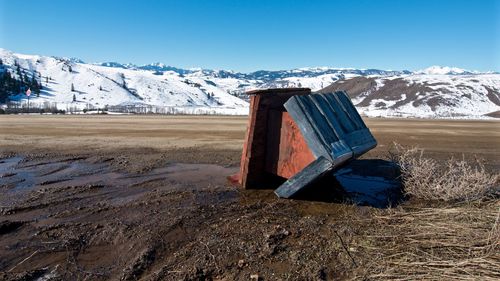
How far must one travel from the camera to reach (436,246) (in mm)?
4039

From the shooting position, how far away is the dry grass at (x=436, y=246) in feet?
11.1

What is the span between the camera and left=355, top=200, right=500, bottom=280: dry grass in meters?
3.39

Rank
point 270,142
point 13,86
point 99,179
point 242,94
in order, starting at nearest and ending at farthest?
point 270,142 → point 99,179 → point 242,94 → point 13,86

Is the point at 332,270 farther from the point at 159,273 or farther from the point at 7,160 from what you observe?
the point at 7,160

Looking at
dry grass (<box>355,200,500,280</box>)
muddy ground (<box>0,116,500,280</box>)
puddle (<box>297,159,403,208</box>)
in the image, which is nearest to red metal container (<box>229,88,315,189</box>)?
muddy ground (<box>0,116,500,280</box>)

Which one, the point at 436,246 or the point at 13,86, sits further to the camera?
the point at 13,86

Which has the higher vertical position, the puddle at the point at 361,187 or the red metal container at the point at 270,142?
the red metal container at the point at 270,142

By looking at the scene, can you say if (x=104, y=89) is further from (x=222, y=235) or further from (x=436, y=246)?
(x=436, y=246)

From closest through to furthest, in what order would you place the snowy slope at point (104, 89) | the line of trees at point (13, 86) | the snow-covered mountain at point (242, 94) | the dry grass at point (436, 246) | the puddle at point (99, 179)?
1. the dry grass at point (436, 246)
2. the puddle at point (99, 179)
3. the snow-covered mountain at point (242, 94)
4. the line of trees at point (13, 86)
5. the snowy slope at point (104, 89)

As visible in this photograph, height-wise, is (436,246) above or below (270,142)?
below

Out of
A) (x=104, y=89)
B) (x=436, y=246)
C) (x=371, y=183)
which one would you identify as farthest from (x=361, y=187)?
(x=104, y=89)

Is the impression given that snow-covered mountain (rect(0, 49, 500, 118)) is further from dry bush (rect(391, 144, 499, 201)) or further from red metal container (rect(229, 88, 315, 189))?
red metal container (rect(229, 88, 315, 189))

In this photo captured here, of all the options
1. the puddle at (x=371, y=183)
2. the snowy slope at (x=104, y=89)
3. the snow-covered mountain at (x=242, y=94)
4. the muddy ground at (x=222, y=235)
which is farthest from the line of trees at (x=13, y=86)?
the puddle at (x=371, y=183)

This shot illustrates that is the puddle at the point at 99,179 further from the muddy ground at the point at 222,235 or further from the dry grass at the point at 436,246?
the dry grass at the point at 436,246
